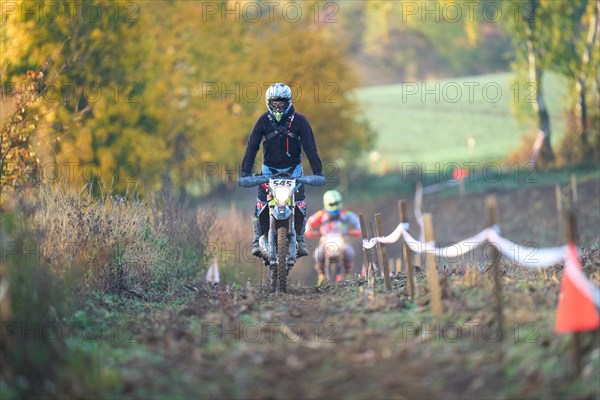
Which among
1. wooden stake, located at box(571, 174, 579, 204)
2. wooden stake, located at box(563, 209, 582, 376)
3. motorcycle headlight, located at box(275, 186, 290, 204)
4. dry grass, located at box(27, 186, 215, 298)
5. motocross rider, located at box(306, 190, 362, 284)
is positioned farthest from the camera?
wooden stake, located at box(571, 174, 579, 204)

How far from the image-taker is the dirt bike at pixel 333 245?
19875 millimetres

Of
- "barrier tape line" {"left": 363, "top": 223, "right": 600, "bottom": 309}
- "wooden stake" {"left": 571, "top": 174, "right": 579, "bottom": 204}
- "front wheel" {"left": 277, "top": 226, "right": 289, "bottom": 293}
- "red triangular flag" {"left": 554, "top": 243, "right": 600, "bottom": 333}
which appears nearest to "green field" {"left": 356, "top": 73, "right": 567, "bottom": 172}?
"wooden stake" {"left": 571, "top": 174, "right": 579, "bottom": 204}

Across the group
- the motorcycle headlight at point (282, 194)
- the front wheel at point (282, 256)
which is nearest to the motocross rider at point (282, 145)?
the motorcycle headlight at point (282, 194)

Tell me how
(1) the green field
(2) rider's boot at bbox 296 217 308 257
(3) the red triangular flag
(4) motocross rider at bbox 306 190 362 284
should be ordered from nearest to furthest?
(3) the red triangular flag < (2) rider's boot at bbox 296 217 308 257 < (4) motocross rider at bbox 306 190 362 284 < (1) the green field

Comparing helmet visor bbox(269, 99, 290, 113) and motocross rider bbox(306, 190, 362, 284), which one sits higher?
helmet visor bbox(269, 99, 290, 113)

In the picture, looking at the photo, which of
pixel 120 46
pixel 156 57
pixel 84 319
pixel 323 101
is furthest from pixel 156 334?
pixel 323 101

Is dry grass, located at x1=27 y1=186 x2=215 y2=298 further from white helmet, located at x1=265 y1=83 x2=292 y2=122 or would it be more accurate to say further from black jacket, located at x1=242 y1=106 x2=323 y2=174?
white helmet, located at x1=265 y1=83 x2=292 y2=122

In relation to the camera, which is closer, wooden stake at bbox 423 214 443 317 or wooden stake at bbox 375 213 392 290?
wooden stake at bbox 423 214 443 317

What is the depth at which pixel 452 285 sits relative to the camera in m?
12.7

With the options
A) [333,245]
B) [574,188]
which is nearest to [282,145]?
[333,245]

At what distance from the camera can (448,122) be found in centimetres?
7312

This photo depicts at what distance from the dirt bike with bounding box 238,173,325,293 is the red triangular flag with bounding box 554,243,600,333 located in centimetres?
581

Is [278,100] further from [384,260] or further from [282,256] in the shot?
[384,260]

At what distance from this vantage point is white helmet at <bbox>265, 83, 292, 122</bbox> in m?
14.8
